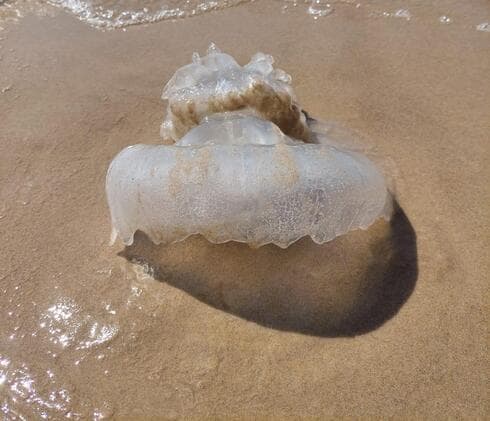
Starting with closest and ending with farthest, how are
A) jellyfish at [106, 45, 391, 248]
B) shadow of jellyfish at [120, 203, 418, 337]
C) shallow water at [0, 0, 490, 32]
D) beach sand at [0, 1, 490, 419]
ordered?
jellyfish at [106, 45, 391, 248] < beach sand at [0, 1, 490, 419] < shadow of jellyfish at [120, 203, 418, 337] < shallow water at [0, 0, 490, 32]

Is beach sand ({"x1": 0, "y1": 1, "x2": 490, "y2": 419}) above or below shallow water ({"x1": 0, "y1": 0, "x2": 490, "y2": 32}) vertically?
below

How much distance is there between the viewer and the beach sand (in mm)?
1939

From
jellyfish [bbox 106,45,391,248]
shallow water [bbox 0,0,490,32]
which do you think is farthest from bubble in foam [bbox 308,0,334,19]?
jellyfish [bbox 106,45,391,248]

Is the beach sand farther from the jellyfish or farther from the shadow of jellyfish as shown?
the jellyfish

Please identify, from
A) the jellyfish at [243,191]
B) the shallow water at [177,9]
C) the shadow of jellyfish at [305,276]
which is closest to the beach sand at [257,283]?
the shadow of jellyfish at [305,276]

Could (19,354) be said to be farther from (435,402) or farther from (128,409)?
(435,402)

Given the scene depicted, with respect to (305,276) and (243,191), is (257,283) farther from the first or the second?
(243,191)

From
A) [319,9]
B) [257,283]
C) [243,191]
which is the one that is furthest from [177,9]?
[243,191]

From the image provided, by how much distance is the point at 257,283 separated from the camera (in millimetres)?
2277

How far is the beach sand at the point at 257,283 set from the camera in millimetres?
1939

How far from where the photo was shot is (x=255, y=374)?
1993 mm

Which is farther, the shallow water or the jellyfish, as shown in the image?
the shallow water

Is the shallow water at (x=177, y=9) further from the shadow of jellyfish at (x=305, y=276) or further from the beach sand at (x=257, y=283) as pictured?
the shadow of jellyfish at (x=305, y=276)

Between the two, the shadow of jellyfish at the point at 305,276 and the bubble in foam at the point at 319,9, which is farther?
the bubble in foam at the point at 319,9
